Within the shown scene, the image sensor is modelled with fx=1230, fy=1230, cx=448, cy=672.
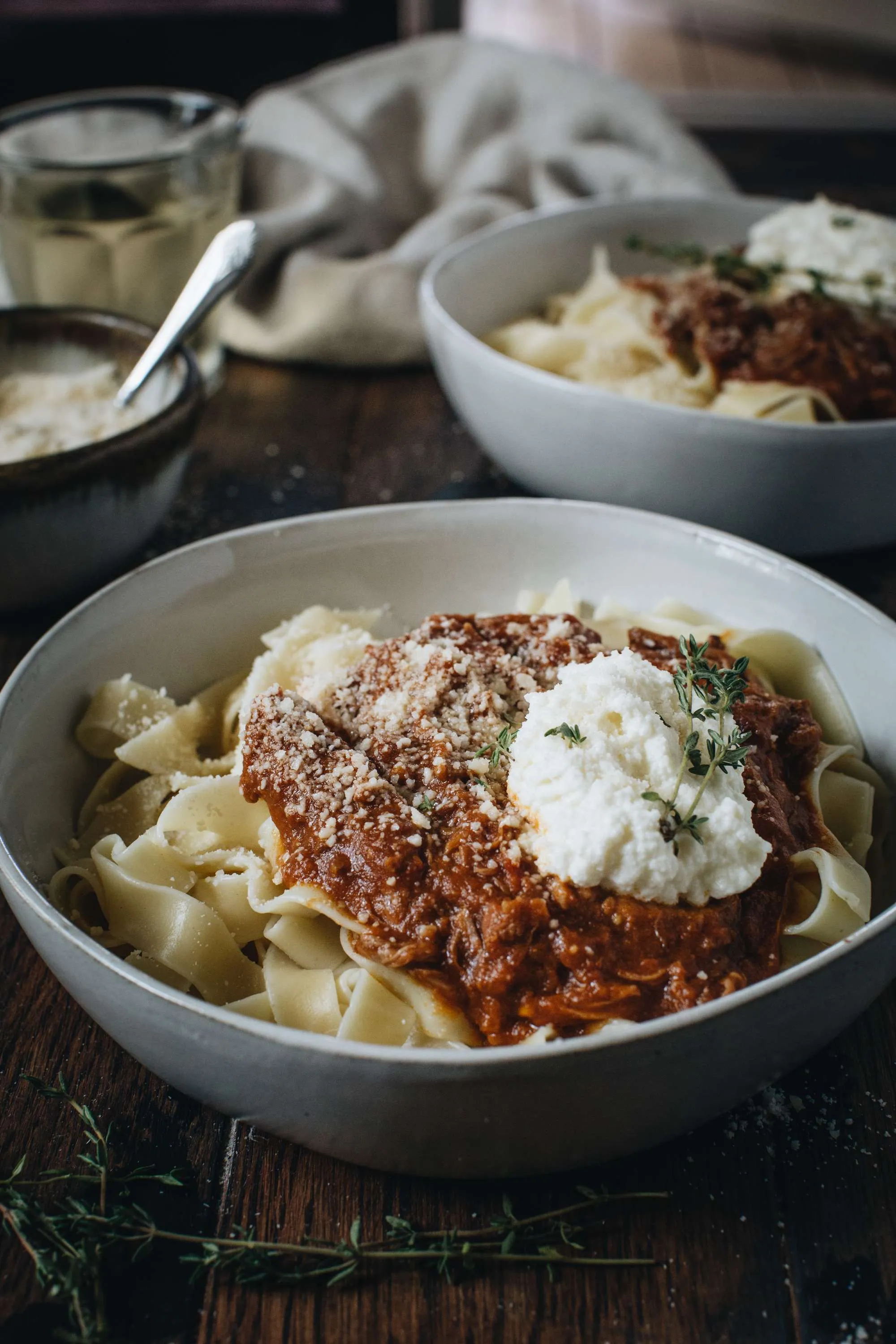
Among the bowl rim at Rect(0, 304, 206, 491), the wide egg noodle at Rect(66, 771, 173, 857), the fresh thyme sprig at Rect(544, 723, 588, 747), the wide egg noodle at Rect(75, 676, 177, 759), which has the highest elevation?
the fresh thyme sprig at Rect(544, 723, 588, 747)

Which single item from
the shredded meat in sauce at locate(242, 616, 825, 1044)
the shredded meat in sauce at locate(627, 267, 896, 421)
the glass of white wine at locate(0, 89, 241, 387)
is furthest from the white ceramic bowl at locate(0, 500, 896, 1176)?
the glass of white wine at locate(0, 89, 241, 387)

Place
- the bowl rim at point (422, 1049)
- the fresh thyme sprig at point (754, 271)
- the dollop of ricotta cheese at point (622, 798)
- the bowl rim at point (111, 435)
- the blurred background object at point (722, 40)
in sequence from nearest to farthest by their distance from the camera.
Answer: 1. the bowl rim at point (422, 1049)
2. the dollop of ricotta cheese at point (622, 798)
3. the bowl rim at point (111, 435)
4. the fresh thyme sprig at point (754, 271)
5. the blurred background object at point (722, 40)

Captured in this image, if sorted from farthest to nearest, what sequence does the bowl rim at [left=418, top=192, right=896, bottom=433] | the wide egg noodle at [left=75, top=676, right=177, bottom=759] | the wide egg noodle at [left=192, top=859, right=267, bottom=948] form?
the bowl rim at [left=418, top=192, right=896, bottom=433] → the wide egg noodle at [left=75, top=676, right=177, bottom=759] → the wide egg noodle at [left=192, top=859, right=267, bottom=948]

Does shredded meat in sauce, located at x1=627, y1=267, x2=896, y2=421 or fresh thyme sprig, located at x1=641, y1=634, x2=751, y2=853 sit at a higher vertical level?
fresh thyme sprig, located at x1=641, y1=634, x2=751, y2=853

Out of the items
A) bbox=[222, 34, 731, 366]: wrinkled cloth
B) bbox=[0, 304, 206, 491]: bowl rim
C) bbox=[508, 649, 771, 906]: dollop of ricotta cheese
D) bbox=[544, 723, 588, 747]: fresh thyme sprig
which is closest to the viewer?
bbox=[508, 649, 771, 906]: dollop of ricotta cheese

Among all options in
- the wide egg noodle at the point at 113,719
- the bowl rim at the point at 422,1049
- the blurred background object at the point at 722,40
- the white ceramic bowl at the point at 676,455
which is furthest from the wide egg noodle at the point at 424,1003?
the blurred background object at the point at 722,40

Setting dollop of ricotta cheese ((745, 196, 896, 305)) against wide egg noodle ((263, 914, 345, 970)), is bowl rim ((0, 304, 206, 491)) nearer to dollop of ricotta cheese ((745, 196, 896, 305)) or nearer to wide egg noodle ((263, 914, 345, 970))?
wide egg noodle ((263, 914, 345, 970))

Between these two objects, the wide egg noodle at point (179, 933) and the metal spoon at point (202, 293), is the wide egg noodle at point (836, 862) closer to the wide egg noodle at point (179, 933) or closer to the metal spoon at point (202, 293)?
the wide egg noodle at point (179, 933)
